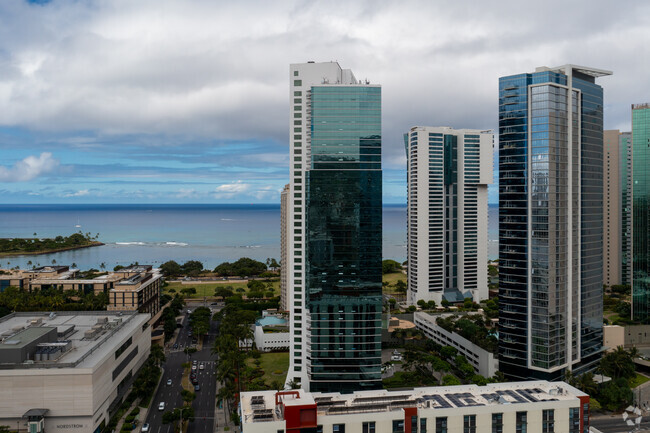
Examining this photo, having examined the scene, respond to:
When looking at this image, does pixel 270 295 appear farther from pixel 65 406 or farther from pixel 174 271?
pixel 65 406

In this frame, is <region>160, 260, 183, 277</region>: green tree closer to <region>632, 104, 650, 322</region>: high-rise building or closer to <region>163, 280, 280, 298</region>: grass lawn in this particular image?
<region>163, 280, 280, 298</region>: grass lawn

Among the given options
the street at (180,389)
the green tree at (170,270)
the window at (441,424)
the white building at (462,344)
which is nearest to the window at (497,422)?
the window at (441,424)

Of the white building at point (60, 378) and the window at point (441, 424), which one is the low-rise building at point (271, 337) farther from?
the window at point (441, 424)

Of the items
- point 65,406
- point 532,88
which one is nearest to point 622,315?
point 532,88

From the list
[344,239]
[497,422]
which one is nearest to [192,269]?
[344,239]

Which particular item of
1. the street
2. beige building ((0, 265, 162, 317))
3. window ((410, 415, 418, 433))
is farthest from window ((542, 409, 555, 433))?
beige building ((0, 265, 162, 317))

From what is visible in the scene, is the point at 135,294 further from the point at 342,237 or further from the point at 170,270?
the point at 170,270
